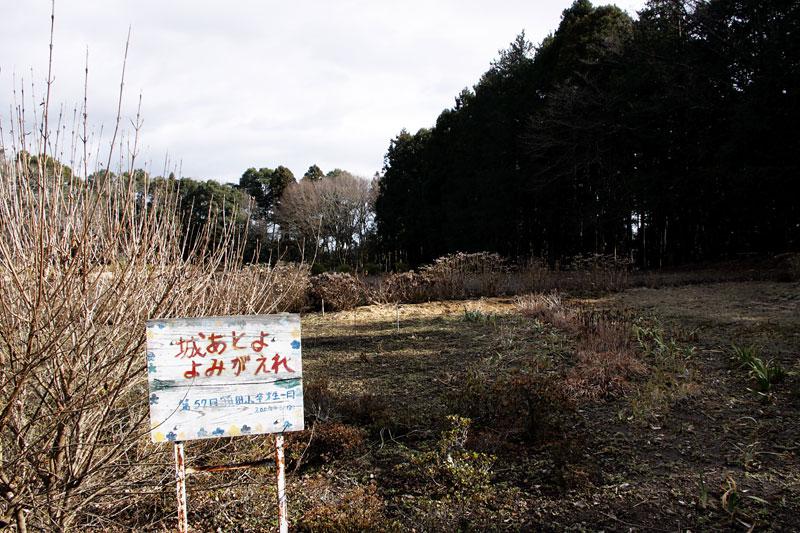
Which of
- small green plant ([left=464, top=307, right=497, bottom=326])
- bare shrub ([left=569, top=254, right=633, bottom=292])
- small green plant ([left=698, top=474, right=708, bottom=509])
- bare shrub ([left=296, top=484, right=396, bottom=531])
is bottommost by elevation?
bare shrub ([left=296, top=484, right=396, bottom=531])

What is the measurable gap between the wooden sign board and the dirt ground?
1.58 ft

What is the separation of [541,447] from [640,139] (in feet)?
Result: 49.4

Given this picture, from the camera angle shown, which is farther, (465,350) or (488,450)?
(465,350)

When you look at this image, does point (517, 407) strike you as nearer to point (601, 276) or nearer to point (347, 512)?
point (347, 512)

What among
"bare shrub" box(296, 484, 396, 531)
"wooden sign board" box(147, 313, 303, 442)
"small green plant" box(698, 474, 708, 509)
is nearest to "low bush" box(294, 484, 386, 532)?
"bare shrub" box(296, 484, 396, 531)

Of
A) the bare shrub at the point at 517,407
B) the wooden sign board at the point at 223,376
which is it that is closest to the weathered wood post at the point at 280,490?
the wooden sign board at the point at 223,376

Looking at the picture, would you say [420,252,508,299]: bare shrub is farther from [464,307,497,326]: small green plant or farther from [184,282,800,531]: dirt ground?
[184,282,800,531]: dirt ground

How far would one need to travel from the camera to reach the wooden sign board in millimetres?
2297

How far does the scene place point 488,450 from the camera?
350 centimetres

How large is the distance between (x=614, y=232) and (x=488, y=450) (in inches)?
596

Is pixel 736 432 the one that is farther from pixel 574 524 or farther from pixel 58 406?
pixel 58 406

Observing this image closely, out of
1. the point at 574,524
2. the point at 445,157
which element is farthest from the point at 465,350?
the point at 445,157

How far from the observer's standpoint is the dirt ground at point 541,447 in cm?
275

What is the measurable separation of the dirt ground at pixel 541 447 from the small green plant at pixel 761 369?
0.18 feet
